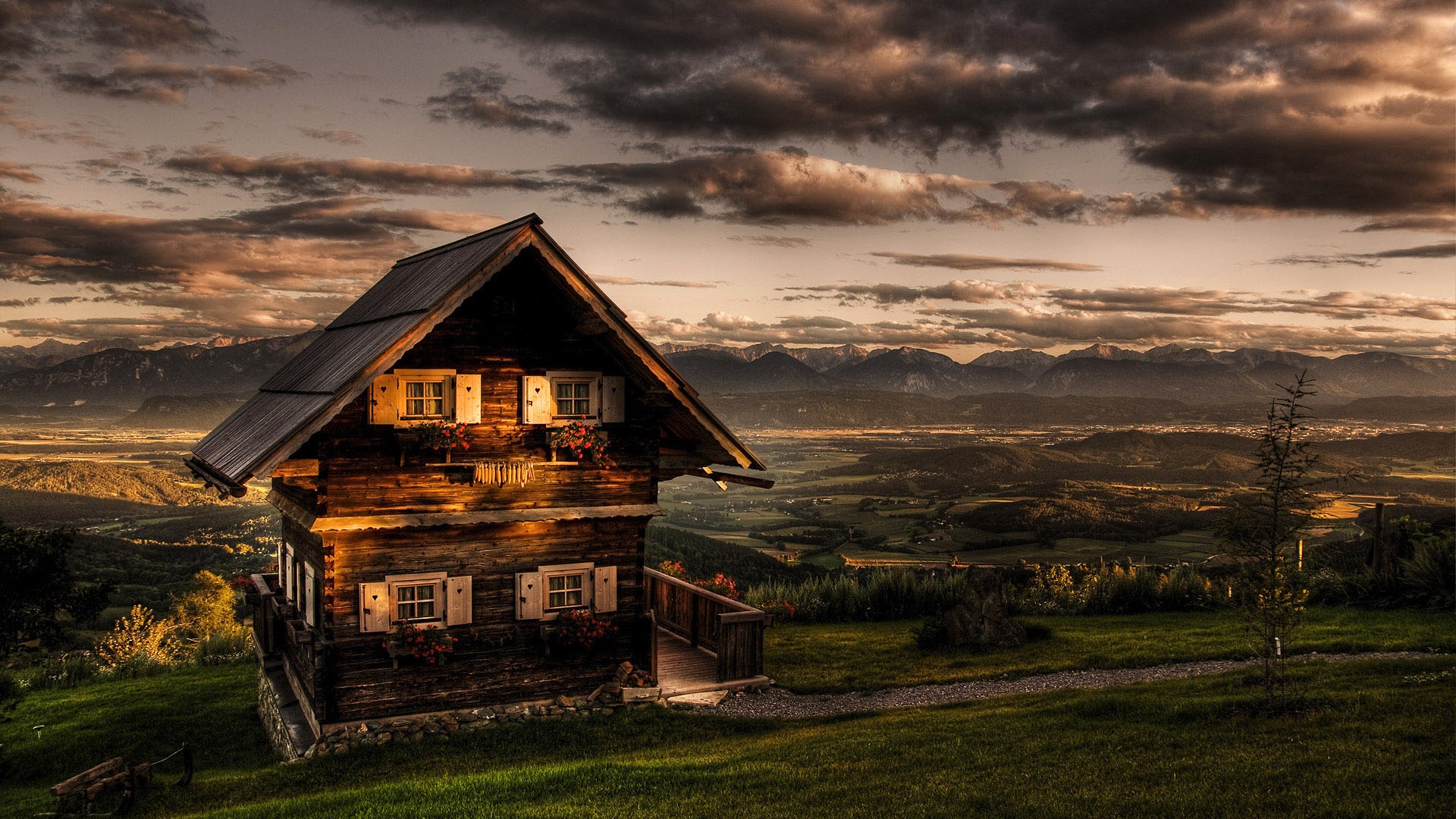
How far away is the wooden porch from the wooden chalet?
62mm

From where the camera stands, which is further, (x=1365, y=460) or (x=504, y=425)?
(x=1365, y=460)

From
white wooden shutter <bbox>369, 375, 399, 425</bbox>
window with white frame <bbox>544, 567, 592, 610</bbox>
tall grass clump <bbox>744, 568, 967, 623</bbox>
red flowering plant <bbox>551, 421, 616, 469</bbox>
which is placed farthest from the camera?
tall grass clump <bbox>744, 568, 967, 623</bbox>

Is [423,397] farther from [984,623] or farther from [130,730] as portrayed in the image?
[984,623]

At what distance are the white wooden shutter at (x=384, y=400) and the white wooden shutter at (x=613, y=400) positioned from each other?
3577 mm

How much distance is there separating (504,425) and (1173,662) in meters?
14.3

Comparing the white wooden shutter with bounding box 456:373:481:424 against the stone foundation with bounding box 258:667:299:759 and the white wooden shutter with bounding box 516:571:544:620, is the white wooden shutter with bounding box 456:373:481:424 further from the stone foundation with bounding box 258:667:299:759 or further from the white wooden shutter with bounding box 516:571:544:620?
the stone foundation with bounding box 258:667:299:759

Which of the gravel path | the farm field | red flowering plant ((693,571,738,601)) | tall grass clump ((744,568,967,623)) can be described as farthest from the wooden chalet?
the farm field

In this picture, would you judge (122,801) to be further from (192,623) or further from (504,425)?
(192,623)

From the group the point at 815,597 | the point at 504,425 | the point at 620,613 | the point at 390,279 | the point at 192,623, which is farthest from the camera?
the point at 192,623

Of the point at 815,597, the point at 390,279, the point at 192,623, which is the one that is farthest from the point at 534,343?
the point at 192,623

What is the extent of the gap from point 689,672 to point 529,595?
3883 millimetres

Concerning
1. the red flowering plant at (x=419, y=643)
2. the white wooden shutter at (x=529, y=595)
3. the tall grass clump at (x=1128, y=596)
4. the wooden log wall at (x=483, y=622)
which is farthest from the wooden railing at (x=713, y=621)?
the tall grass clump at (x=1128, y=596)

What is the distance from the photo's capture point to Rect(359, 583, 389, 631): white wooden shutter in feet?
51.6

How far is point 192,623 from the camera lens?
48094 millimetres
